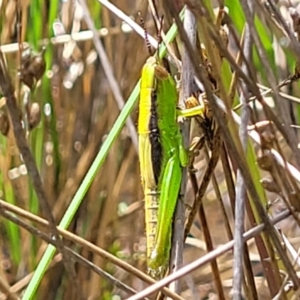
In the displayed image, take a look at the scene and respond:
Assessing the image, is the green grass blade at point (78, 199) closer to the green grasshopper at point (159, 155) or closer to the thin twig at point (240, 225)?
the green grasshopper at point (159, 155)

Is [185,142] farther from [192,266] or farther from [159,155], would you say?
[192,266]

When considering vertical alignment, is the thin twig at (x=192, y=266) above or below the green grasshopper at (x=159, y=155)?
below

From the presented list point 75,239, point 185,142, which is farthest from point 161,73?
point 75,239

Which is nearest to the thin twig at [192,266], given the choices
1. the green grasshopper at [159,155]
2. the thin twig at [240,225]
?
the thin twig at [240,225]

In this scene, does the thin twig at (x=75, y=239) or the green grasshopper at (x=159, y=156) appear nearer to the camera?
the thin twig at (x=75, y=239)

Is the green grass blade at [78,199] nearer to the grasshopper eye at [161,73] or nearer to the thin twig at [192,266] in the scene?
the grasshopper eye at [161,73]

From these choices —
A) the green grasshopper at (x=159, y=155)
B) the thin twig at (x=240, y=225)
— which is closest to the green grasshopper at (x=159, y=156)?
the green grasshopper at (x=159, y=155)

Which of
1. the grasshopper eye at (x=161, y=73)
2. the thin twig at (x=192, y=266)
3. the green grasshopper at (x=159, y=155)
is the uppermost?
the grasshopper eye at (x=161, y=73)

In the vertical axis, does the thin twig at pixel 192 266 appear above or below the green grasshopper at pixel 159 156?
below

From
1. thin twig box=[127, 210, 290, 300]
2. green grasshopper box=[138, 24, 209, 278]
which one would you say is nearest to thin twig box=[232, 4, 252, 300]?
thin twig box=[127, 210, 290, 300]

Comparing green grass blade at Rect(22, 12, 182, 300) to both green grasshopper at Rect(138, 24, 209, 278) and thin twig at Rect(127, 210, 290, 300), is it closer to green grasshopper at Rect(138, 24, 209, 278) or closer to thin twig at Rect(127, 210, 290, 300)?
green grasshopper at Rect(138, 24, 209, 278)

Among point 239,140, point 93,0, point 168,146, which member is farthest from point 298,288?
point 93,0

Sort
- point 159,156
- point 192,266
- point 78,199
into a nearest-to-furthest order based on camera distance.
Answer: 1. point 192,266
2. point 78,199
3. point 159,156
